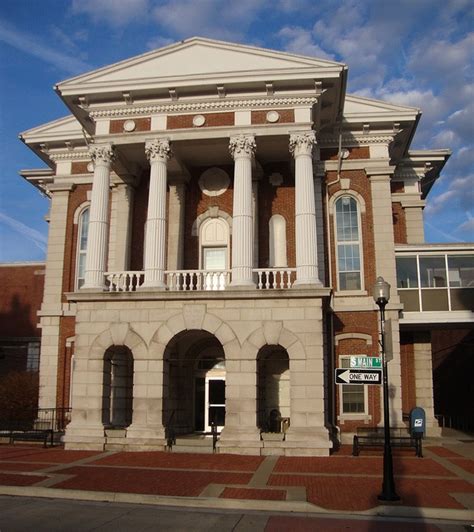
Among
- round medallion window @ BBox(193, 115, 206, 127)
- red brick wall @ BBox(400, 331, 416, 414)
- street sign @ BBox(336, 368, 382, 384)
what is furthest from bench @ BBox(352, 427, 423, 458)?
round medallion window @ BBox(193, 115, 206, 127)

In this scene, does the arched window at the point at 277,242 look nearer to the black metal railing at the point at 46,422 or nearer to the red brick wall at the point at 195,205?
the red brick wall at the point at 195,205

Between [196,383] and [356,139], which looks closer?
[196,383]

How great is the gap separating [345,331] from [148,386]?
26.0 ft

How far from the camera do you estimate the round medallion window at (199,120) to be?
74.5 ft

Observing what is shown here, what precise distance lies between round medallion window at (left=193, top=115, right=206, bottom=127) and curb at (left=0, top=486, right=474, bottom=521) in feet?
46.9

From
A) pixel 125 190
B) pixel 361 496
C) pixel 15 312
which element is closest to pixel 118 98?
pixel 125 190

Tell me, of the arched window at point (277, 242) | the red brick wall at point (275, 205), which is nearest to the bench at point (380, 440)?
the arched window at point (277, 242)

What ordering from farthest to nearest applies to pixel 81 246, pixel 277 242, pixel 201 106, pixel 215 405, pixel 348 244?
pixel 81 246
pixel 277 242
pixel 348 244
pixel 215 405
pixel 201 106

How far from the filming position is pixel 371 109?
25156mm

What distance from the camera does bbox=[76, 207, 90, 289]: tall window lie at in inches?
1046

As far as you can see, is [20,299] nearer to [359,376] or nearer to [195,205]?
[195,205]

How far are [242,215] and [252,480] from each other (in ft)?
32.3

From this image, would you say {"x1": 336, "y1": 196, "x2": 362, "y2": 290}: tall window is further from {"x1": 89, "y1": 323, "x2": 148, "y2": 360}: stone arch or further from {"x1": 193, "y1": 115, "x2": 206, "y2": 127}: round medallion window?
{"x1": 89, "y1": 323, "x2": 148, "y2": 360}: stone arch

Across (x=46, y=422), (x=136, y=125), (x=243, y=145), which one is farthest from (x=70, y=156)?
(x=46, y=422)
